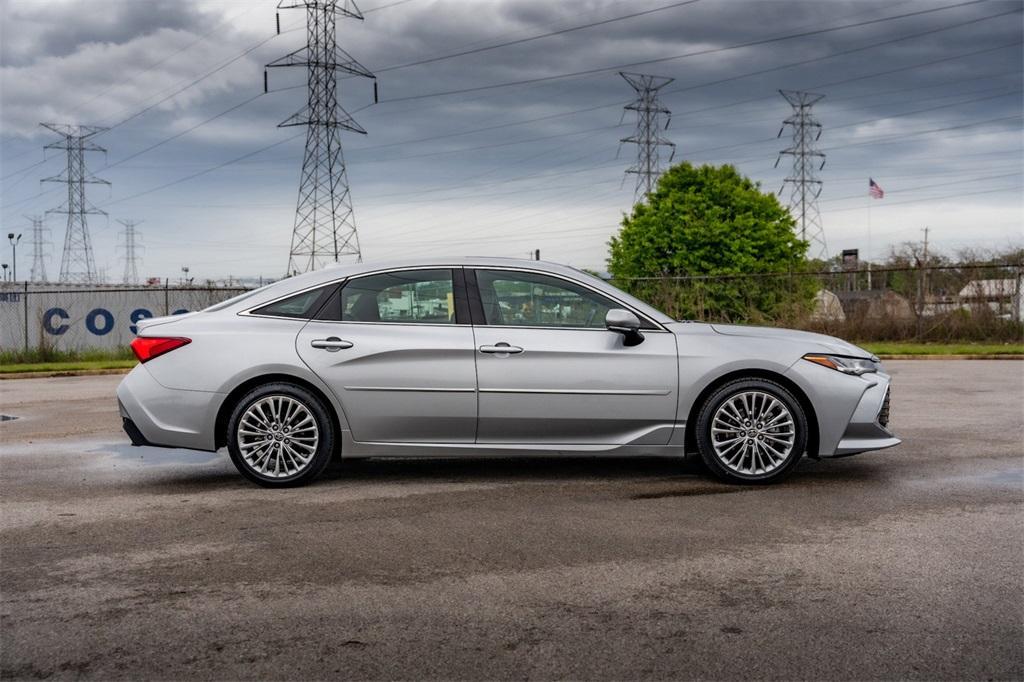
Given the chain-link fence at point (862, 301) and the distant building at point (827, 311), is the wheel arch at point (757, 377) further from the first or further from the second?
the distant building at point (827, 311)

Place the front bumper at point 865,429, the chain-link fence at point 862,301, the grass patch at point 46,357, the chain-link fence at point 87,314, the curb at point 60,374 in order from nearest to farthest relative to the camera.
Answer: the front bumper at point 865,429 → the curb at point 60,374 → the grass patch at point 46,357 → the chain-link fence at point 862,301 → the chain-link fence at point 87,314

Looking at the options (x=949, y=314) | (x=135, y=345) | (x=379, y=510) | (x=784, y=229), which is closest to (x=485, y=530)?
(x=379, y=510)

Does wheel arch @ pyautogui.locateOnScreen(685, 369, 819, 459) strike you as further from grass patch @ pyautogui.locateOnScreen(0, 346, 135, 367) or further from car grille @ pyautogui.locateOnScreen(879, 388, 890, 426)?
grass patch @ pyautogui.locateOnScreen(0, 346, 135, 367)

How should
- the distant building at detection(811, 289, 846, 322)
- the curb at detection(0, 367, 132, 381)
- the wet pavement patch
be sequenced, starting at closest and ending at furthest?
the wet pavement patch, the curb at detection(0, 367, 132, 381), the distant building at detection(811, 289, 846, 322)

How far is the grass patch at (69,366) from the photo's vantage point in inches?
833

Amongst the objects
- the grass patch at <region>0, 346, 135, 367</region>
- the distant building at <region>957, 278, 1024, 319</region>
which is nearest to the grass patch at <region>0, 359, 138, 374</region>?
the grass patch at <region>0, 346, 135, 367</region>

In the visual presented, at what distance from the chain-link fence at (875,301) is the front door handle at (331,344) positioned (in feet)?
66.2

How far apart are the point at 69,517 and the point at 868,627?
183 inches

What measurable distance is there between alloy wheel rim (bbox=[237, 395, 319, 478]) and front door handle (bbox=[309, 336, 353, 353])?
0.41 m

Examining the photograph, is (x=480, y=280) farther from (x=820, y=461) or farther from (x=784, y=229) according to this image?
(x=784, y=229)

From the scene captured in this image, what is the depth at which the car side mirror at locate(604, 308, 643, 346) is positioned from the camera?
7.01 m

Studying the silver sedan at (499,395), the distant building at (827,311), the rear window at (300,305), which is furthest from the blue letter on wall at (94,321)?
the rear window at (300,305)

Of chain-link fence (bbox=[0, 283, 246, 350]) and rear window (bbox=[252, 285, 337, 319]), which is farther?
chain-link fence (bbox=[0, 283, 246, 350])

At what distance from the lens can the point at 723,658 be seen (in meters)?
3.74
